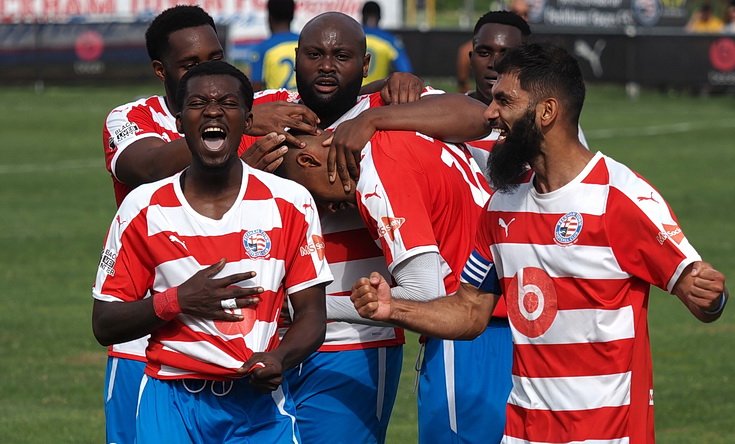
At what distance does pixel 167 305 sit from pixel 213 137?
66cm

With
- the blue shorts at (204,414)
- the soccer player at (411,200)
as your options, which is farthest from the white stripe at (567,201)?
the blue shorts at (204,414)

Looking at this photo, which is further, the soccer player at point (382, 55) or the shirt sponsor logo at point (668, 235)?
the soccer player at point (382, 55)

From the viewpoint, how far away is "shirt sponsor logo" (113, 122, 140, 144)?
579 centimetres

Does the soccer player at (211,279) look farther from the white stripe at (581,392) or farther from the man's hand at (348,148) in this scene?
the white stripe at (581,392)

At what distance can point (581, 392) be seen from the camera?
15.3 ft

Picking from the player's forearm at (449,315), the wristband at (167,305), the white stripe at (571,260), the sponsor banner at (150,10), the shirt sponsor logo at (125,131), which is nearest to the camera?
the white stripe at (571,260)

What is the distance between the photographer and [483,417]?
18.6 feet

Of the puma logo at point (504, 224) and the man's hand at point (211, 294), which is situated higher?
the puma logo at point (504, 224)

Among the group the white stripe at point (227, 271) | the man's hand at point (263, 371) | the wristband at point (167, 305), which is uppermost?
the white stripe at point (227, 271)

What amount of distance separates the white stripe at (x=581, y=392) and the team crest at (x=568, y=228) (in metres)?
0.48

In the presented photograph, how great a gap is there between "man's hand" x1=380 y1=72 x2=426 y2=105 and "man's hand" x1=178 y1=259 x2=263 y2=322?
1445 mm

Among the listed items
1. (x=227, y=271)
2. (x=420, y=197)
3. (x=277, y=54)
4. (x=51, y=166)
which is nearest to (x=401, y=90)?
(x=420, y=197)

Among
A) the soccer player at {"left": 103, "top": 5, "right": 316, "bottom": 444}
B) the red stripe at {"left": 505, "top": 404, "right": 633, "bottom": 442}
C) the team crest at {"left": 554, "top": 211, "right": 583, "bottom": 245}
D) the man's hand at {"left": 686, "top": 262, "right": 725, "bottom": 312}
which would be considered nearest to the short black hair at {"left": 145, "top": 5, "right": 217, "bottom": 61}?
the soccer player at {"left": 103, "top": 5, "right": 316, "bottom": 444}

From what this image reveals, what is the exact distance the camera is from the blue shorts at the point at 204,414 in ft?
15.9
